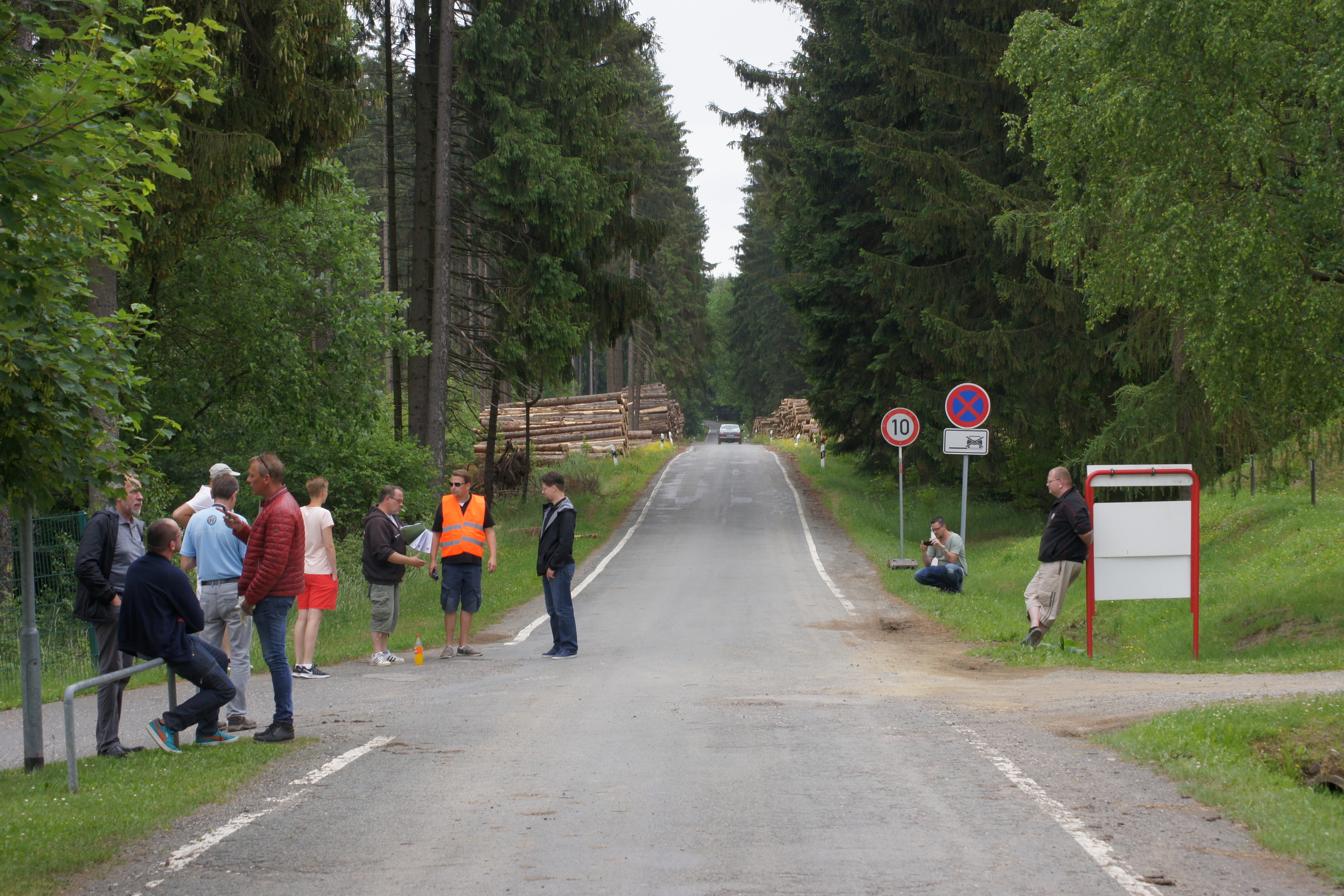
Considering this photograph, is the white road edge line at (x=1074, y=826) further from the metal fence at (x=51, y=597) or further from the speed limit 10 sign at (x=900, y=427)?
the speed limit 10 sign at (x=900, y=427)

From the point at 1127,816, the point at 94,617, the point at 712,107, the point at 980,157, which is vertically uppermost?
the point at 712,107

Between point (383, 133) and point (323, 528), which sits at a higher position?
point (383, 133)

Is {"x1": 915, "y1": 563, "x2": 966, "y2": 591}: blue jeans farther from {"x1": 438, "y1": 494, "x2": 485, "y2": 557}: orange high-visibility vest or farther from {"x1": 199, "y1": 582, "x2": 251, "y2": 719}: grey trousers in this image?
{"x1": 199, "y1": 582, "x2": 251, "y2": 719}: grey trousers

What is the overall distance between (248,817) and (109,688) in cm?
233

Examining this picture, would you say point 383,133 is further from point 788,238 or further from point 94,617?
point 94,617

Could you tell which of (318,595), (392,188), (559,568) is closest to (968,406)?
(559,568)

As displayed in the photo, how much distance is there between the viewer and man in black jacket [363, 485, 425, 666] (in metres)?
12.1

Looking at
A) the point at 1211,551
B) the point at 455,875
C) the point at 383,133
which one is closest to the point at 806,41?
the point at 1211,551

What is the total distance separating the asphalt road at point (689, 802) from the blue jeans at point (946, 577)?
21.8 feet

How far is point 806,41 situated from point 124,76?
3144 cm

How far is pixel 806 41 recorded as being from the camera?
113 ft

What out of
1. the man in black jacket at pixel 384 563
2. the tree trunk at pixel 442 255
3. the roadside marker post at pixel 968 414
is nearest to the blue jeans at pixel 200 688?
the man in black jacket at pixel 384 563

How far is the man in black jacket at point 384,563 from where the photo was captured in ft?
39.7

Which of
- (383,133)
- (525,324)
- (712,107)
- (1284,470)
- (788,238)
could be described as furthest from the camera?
(383,133)
